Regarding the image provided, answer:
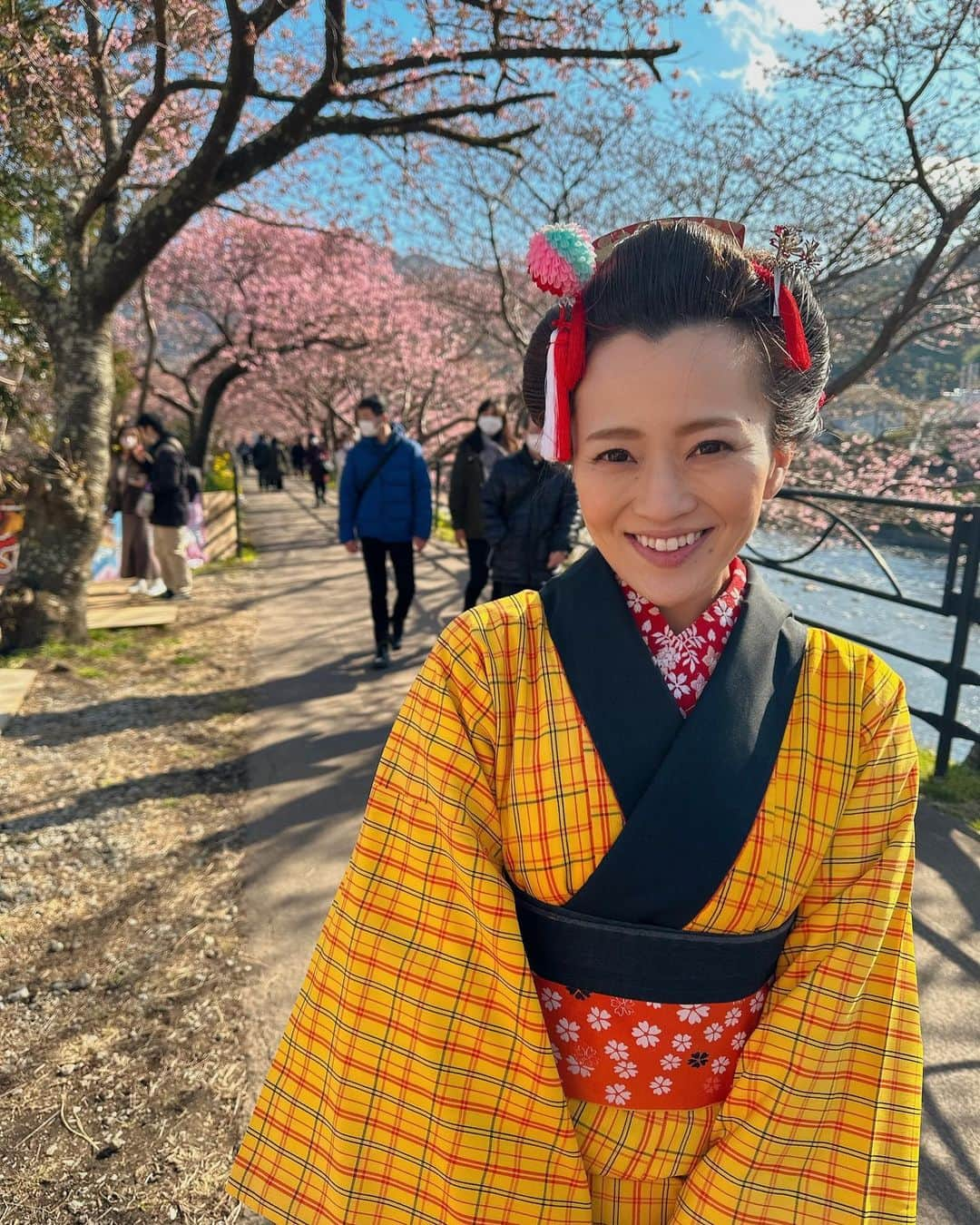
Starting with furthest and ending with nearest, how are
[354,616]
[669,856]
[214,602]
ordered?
[214,602], [354,616], [669,856]

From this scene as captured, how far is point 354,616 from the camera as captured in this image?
7211mm

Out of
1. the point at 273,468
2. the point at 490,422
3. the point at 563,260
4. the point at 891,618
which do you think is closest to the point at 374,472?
the point at 490,422

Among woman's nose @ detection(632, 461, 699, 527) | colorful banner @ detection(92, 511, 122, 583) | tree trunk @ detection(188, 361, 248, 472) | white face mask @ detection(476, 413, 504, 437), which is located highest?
tree trunk @ detection(188, 361, 248, 472)

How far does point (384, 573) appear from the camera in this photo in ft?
17.6

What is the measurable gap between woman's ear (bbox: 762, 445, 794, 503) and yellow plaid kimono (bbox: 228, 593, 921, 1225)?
0.82ft

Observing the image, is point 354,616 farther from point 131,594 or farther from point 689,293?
point 689,293

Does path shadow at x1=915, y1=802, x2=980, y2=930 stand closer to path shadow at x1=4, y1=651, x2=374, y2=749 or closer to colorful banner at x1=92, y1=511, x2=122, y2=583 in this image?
path shadow at x1=4, y1=651, x2=374, y2=749

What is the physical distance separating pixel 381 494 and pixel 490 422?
40.2 inches

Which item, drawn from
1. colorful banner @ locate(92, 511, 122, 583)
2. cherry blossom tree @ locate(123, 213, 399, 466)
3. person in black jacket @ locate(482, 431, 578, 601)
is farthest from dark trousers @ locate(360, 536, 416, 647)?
cherry blossom tree @ locate(123, 213, 399, 466)

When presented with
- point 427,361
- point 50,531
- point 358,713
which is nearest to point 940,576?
point 427,361

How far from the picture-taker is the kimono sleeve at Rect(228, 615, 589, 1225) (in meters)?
0.99

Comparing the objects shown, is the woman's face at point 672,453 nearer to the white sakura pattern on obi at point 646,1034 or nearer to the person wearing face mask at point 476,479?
the white sakura pattern on obi at point 646,1034

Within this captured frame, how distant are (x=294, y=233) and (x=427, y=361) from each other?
359 centimetres

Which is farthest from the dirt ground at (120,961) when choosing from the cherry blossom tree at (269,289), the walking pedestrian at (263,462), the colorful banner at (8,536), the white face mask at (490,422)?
the walking pedestrian at (263,462)
